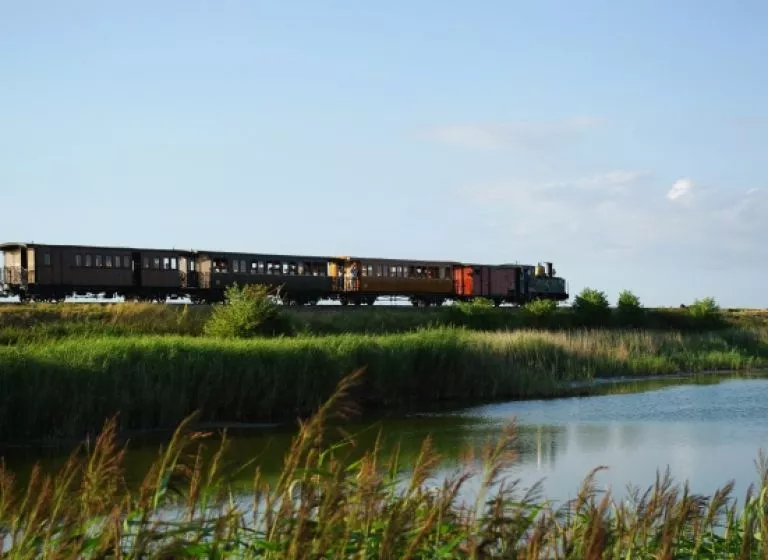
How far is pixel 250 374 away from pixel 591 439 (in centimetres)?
779

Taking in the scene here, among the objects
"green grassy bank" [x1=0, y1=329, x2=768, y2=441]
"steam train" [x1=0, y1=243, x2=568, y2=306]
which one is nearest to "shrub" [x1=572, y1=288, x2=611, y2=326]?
"steam train" [x1=0, y1=243, x2=568, y2=306]

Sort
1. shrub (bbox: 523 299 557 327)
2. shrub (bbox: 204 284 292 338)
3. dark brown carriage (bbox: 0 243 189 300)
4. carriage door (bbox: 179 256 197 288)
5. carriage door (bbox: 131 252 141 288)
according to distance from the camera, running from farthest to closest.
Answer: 1. shrub (bbox: 523 299 557 327)
2. carriage door (bbox: 179 256 197 288)
3. carriage door (bbox: 131 252 141 288)
4. dark brown carriage (bbox: 0 243 189 300)
5. shrub (bbox: 204 284 292 338)

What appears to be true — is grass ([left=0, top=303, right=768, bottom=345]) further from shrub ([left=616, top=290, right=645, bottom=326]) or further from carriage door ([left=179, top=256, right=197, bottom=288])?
carriage door ([left=179, top=256, right=197, bottom=288])

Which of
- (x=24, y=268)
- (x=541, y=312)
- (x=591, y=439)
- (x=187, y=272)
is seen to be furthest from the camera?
(x=541, y=312)

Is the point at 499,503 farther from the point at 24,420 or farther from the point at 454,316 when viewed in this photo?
the point at 454,316

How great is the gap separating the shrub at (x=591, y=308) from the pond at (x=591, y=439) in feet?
67.7

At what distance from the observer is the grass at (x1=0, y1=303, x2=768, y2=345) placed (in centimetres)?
3089

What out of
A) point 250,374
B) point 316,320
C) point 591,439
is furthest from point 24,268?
point 591,439

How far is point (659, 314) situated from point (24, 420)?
42.2m

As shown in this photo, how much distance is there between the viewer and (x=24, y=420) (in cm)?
1855

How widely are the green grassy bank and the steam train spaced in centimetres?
796

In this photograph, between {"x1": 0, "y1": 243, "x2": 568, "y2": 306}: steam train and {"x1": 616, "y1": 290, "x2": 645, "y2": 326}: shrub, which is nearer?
{"x1": 0, "y1": 243, "x2": 568, "y2": 306}: steam train

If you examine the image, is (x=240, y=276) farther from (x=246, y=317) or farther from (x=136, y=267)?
(x=246, y=317)

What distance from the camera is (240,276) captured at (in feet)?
149
